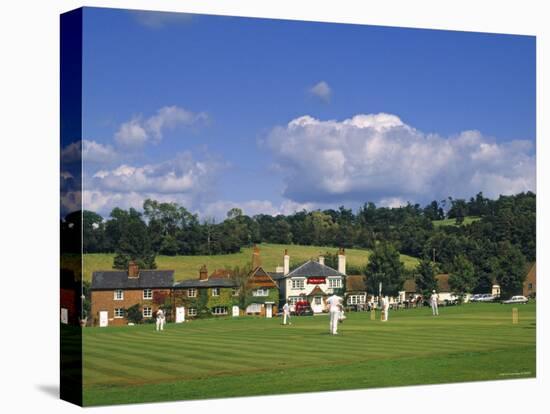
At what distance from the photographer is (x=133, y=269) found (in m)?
25.6

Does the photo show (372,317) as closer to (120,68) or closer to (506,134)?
(506,134)

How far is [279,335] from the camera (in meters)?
27.7

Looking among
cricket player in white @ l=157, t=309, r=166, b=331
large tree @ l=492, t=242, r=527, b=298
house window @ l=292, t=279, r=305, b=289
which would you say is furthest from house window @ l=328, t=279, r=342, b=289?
large tree @ l=492, t=242, r=527, b=298

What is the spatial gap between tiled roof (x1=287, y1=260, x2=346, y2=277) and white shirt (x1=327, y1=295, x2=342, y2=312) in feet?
1.94

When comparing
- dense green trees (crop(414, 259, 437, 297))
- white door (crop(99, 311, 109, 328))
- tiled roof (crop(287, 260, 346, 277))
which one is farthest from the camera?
dense green trees (crop(414, 259, 437, 297))

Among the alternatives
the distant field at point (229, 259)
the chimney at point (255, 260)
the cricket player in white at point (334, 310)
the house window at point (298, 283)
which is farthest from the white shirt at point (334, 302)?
the chimney at point (255, 260)

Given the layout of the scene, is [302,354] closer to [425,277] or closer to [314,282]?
[314,282]

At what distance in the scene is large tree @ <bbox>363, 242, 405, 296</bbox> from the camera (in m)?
28.6

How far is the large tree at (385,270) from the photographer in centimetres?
2856

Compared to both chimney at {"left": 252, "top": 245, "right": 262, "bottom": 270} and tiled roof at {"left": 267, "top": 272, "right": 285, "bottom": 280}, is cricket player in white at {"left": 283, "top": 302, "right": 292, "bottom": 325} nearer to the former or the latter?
tiled roof at {"left": 267, "top": 272, "right": 285, "bottom": 280}

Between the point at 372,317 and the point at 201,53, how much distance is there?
22.8ft

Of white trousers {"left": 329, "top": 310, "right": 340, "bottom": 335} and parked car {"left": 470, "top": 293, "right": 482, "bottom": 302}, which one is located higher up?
parked car {"left": 470, "top": 293, "right": 482, "bottom": 302}

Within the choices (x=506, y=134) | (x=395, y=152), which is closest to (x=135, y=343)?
(x=395, y=152)

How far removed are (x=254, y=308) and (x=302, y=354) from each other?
1.37 metres
